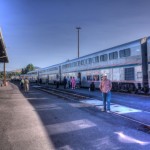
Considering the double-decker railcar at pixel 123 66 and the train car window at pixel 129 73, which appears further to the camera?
the train car window at pixel 129 73

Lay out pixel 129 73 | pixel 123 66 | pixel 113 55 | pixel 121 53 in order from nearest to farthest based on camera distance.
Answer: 1. pixel 129 73
2. pixel 123 66
3. pixel 121 53
4. pixel 113 55

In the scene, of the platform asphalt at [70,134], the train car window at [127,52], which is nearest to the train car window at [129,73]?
the train car window at [127,52]

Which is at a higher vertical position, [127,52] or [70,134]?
[127,52]

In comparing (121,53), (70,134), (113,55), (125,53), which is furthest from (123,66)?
(70,134)

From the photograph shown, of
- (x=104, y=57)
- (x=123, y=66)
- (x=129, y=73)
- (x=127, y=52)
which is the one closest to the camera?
(x=129, y=73)

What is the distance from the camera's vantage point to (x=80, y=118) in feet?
37.1

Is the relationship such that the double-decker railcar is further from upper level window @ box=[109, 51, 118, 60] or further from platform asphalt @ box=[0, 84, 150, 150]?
platform asphalt @ box=[0, 84, 150, 150]

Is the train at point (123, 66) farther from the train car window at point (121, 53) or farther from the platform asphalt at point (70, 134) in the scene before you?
the platform asphalt at point (70, 134)

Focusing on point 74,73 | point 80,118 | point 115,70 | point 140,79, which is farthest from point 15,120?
point 74,73

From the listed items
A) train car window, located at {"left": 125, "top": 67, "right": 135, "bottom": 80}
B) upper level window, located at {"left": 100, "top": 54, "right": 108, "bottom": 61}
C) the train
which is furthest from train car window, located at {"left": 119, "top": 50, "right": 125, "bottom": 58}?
upper level window, located at {"left": 100, "top": 54, "right": 108, "bottom": 61}

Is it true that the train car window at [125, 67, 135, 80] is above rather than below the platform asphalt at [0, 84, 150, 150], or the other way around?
above

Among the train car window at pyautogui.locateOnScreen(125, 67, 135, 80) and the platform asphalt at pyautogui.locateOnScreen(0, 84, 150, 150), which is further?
the train car window at pyautogui.locateOnScreen(125, 67, 135, 80)

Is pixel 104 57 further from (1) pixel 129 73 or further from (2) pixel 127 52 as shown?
(1) pixel 129 73

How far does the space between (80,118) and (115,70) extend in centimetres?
1737
